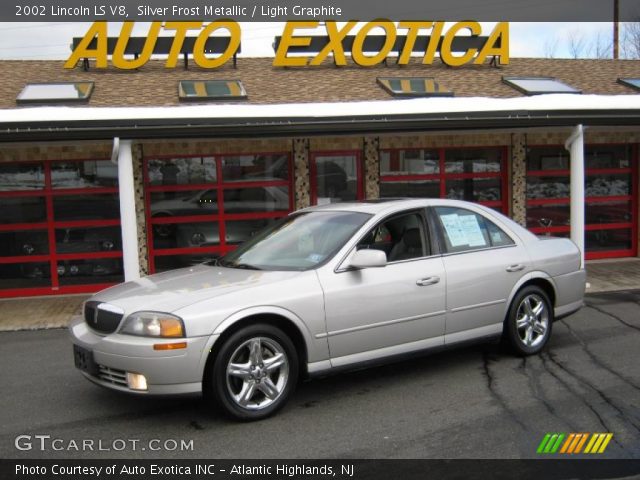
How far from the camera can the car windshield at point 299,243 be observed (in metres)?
5.11

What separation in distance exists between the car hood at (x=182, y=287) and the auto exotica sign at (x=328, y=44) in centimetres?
862

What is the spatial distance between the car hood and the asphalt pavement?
67cm

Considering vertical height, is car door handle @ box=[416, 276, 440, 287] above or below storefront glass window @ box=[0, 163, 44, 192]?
below

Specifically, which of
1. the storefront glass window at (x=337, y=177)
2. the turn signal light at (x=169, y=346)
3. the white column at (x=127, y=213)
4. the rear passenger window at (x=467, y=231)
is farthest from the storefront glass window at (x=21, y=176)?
the rear passenger window at (x=467, y=231)

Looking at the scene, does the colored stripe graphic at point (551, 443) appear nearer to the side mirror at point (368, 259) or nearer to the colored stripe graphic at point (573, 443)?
the colored stripe graphic at point (573, 443)

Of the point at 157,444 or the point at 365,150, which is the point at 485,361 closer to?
the point at 157,444

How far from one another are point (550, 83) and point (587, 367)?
26.4ft

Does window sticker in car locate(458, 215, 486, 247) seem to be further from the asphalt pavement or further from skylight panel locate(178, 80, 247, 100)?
skylight panel locate(178, 80, 247, 100)

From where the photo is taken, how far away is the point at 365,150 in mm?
11656

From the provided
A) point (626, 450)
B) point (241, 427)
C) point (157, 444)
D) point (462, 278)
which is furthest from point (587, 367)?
point (157, 444)

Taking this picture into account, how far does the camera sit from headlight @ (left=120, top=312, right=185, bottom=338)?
4.24 metres

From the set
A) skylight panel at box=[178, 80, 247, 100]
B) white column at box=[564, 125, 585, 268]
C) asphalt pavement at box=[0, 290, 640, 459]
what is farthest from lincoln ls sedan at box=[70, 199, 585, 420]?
skylight panel at box=[178, 80, 247, 100]
